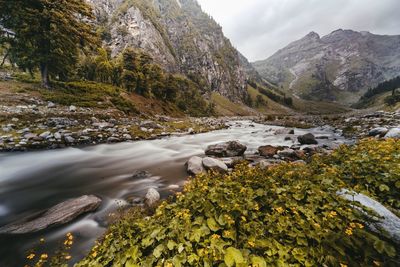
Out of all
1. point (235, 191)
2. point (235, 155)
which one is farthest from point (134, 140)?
point (235, 191)

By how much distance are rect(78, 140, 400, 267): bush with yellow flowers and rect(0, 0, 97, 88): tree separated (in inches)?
1185

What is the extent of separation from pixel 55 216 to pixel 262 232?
23.6ft

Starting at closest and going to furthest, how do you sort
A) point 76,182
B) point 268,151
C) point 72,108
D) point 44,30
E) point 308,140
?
point 76,182
point 268,151
point 308,140
point 72,108
point 44,30

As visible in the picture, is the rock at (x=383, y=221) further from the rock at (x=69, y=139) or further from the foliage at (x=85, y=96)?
the foliage at (x=85, y=96)

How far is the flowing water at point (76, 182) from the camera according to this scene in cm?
599

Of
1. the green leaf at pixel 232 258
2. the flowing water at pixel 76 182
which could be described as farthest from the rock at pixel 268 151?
the green leaf at pixel 232 258

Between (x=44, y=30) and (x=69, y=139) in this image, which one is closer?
(x=69, y=139)

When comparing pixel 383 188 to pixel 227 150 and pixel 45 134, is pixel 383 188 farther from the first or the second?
pixel 45 134

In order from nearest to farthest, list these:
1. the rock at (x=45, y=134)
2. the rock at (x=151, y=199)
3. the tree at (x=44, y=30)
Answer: the rock at (x=151, y=199), the rock at (x=45, y=134), the tree at (x=44, y=30)

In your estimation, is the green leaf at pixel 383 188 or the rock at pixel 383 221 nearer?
the rock at pixel 383 221

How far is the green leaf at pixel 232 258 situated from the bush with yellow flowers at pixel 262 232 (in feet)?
0.04

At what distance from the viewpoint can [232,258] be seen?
2.76 meters

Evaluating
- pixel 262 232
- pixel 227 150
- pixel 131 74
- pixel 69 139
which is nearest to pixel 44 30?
pixel 69 139

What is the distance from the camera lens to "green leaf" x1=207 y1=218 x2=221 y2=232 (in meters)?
3.47
